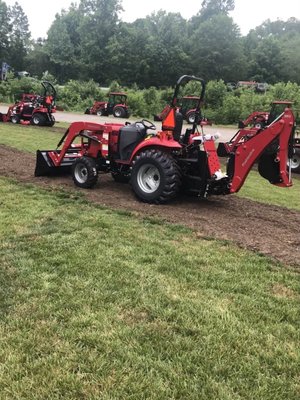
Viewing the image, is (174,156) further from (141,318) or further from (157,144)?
(141,318)

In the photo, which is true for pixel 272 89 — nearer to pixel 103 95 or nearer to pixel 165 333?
pixel 103 95

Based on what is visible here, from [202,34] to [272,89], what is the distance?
39.0 meters

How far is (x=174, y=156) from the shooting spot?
23.9 feet

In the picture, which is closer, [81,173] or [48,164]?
[81,173]

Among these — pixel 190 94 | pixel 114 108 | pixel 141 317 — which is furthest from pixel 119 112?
pixel 141 317

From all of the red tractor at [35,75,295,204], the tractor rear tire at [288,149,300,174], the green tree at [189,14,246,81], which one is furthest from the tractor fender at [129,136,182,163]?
the green tree at [189,14,246,81]

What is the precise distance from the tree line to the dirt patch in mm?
56168

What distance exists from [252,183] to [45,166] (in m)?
4.83

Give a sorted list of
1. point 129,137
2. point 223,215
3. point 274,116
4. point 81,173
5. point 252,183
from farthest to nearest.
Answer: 1. point 274,116
2. point 252,183
3. point 81,173
4. point 129,137
5. point 223,215

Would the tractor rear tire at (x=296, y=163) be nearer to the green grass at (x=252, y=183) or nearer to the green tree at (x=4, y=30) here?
the green grass at (x=252, y=183)

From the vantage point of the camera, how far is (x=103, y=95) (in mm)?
42031

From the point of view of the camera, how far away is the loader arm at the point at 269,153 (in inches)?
251

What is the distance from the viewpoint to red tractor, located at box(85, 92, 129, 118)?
31.8 metres

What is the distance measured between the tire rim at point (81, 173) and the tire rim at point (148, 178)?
1.18 meters
